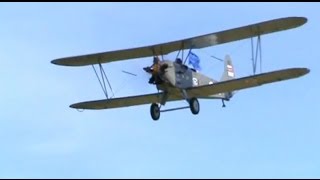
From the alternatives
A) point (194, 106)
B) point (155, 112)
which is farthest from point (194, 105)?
point (155, 112)

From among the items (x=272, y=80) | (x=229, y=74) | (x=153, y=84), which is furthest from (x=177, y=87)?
(x=229, y=74)

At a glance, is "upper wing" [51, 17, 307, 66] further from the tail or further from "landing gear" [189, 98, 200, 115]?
the tail

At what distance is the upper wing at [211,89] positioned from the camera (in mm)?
24562

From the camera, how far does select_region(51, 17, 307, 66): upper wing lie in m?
24.7

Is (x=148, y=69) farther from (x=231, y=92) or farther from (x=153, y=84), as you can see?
(x=231, y=92)

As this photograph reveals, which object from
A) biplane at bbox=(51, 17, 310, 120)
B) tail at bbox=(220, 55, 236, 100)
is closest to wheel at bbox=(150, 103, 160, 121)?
biplane at bbox=(51, 17, 310, 120)

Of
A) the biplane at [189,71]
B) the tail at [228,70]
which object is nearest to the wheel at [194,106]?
the biplane at [189,71]

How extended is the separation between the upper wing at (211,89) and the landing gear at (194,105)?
28 cm

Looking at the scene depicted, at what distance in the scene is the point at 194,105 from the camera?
25688 millimetres

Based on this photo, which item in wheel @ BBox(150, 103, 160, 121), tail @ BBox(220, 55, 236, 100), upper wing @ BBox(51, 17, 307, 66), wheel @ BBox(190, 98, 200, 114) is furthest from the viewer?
tail @ BBox(220, 55, 236, 100)

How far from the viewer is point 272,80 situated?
2497 cm

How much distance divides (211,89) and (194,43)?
4.69ft

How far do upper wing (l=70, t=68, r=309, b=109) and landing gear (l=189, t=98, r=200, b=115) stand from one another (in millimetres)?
283

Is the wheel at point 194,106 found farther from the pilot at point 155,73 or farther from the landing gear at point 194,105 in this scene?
the pilot at point 155,73
